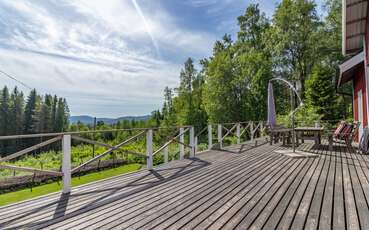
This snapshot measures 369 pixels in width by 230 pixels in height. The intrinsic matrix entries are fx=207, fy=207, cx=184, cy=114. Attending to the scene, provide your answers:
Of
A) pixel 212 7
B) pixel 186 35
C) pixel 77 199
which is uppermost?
pixel 212 7

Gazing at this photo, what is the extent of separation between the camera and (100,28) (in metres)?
8.38

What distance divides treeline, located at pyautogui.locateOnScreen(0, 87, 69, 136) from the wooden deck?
48.3 m

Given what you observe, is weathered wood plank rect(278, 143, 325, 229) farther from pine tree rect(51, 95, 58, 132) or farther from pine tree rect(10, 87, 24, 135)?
pine tree rect(51, 95, 58, 132)

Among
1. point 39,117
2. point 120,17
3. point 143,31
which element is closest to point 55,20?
point 120,17

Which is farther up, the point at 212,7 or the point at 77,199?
the point at 212,7

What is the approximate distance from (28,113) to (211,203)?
53.0 metres

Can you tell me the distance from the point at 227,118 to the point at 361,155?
14204 mm

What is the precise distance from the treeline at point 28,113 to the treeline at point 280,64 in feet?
128

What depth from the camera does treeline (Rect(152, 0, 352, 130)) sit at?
15047 millimetres

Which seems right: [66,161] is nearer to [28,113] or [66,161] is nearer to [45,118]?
[45,118]

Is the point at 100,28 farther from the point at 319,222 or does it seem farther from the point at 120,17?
the point at 319,222

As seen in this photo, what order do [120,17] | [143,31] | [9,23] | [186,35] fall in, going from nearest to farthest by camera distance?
[120,17] < [9,23] < [143,31] < [186,35]

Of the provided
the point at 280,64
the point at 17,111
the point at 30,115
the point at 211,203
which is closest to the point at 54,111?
the point at 30,115

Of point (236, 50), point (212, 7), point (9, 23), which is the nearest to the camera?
point (9, 23)
